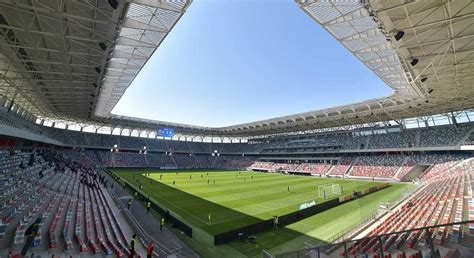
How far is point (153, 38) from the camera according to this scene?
1680 cm

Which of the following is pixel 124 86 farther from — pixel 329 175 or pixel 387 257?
pixel 329 175

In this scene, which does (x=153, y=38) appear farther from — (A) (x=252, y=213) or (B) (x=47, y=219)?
(A) (x=252, y=213)

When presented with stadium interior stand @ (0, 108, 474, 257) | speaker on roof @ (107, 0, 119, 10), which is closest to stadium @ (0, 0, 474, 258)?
speaker on roof @ (107, 0, 119, 10)

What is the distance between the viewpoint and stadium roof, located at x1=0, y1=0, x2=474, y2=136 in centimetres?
1248

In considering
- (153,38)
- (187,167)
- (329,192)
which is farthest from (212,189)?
(187,167)

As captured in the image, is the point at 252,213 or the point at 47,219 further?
the point at 252,213

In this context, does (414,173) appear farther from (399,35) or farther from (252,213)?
(399,35)

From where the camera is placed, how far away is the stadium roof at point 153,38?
1248 cm

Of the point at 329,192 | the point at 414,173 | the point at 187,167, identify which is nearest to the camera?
the point at 329,192

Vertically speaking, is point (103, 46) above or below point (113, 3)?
above

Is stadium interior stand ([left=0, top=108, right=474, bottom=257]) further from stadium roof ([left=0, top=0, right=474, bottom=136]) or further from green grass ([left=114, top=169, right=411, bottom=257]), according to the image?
stadium roof ([left=0, top=0, right=474, bottom=136])

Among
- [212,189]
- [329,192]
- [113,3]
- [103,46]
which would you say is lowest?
[212,189]

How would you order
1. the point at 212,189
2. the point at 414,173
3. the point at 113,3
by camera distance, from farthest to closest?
the point at 414,173
the point at 212,189
the point at 113,3

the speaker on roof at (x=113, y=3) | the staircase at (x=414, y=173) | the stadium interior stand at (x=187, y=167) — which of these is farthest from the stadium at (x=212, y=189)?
the staircase at (x=414, y=173)
